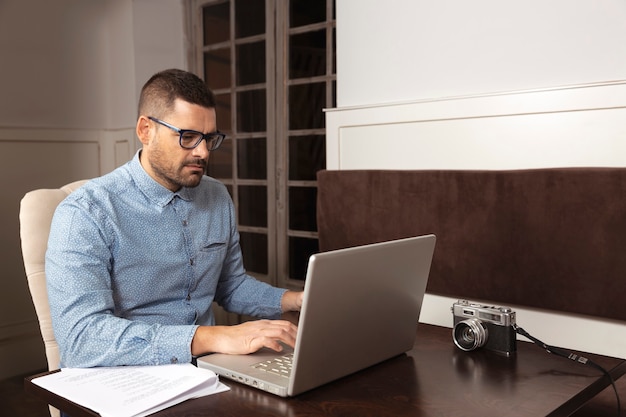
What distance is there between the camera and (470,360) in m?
1.37

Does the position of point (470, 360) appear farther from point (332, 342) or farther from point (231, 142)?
point (231, 142)

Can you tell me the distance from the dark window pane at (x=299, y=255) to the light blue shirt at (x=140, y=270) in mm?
1474

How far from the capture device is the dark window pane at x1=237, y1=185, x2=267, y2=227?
3.73 meters

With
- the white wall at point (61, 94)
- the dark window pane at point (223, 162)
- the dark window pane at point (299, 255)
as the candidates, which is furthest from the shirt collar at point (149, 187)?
the white wall at point (61, 94)

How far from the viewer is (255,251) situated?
382cm

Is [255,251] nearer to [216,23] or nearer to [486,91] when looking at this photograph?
[216,23]

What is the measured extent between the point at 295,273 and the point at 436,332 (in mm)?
1999

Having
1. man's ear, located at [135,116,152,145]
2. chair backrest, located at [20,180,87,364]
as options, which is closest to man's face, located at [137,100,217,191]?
man's ear, located at [135,116,152,145]

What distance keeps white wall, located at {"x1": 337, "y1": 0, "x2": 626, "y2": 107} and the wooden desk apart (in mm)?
1015

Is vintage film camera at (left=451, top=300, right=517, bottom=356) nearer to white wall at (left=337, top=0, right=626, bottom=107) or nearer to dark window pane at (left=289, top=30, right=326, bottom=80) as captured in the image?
white wall at (left=337, top=0, right=626, bottom=107)

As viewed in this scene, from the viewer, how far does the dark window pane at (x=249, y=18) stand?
3.64 metres

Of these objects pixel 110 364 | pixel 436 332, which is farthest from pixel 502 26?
pixel 110 364

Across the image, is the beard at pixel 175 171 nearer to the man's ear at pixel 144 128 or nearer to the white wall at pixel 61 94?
the man's ear at pixel 144 128

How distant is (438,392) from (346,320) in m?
0.22
